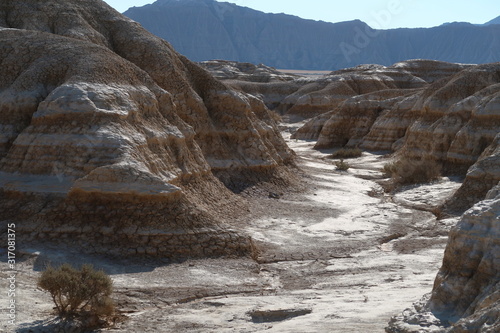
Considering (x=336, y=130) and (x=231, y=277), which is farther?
(x=336, y=130)

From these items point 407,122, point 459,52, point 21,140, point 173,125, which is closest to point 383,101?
point 407,122

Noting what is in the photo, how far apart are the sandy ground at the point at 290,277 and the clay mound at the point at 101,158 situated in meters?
0.71

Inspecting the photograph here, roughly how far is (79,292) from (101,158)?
4.27 m

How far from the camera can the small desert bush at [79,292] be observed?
820 centimetres

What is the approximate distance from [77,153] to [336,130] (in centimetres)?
2804

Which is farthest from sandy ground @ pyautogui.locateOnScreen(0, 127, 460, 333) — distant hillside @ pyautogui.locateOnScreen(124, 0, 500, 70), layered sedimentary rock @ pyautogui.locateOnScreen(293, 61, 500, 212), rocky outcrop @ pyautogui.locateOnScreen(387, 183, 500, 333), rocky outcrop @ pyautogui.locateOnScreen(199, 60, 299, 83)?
distant hillside @ pyautogui.locateOnScreen(124, 0, 500, 70)

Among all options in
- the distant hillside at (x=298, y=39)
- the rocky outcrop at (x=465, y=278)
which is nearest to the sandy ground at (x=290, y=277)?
the rocky outcrop at (x=465, y=278)

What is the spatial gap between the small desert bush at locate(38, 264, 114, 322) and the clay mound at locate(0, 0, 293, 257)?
8.74ft

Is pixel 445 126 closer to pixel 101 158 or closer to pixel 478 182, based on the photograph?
pixel 478 182

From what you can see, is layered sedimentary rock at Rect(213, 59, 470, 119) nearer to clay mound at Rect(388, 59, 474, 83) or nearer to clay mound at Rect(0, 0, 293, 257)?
clay mound at Rect(388, 59, 474, 83)

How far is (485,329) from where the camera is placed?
5.18 meters

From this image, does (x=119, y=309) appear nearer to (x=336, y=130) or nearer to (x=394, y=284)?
(x=394, y=284)

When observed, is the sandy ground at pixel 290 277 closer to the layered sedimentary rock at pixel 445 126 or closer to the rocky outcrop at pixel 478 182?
the rocky outcrop at pixel 478 182

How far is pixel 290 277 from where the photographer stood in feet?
36.8
